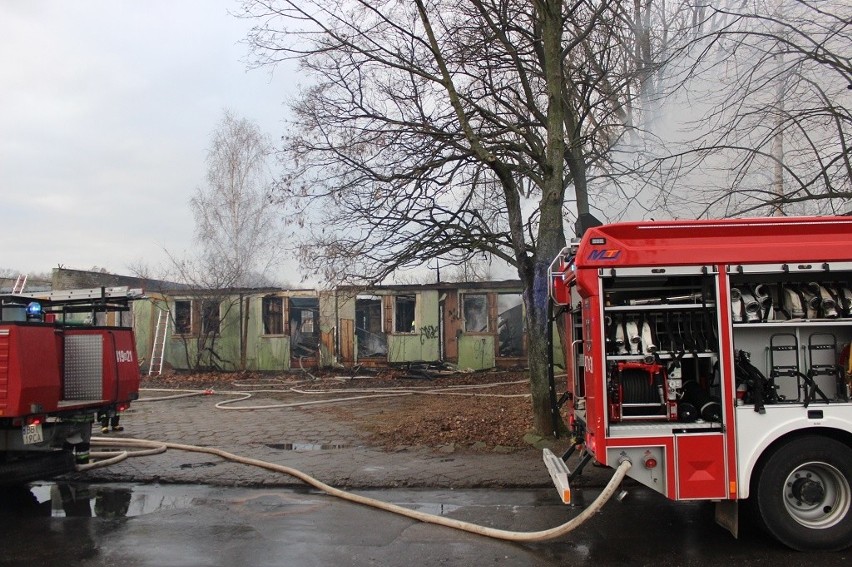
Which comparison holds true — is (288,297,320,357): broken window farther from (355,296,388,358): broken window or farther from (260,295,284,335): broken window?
(355,296,388,358): broken window

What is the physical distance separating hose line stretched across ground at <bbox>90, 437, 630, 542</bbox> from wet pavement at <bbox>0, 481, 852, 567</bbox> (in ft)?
0.27

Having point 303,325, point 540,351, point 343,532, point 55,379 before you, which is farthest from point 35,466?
point 303,325

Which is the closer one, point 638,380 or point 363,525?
point 638,380

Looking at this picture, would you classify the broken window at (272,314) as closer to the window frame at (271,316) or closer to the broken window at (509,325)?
the window frame at (271,316)

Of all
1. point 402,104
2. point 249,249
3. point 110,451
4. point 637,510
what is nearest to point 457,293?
point 402,104

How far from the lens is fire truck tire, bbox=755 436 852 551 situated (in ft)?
16.6

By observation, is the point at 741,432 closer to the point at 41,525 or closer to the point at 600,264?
the point at 600,264

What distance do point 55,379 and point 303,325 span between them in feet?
46.0

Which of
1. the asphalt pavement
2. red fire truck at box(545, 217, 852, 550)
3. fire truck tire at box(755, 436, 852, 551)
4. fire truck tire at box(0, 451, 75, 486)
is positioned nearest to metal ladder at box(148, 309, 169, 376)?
the asphalt pavement

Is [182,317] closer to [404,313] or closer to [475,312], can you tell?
[404,313]

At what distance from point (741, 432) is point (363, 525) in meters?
3.52

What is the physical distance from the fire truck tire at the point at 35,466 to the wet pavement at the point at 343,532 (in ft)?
1.14

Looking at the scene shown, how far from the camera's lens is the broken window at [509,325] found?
19906 millimetres

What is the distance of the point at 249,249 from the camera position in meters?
33.3
